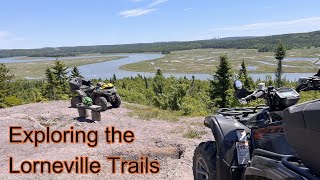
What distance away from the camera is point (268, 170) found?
9.30ft

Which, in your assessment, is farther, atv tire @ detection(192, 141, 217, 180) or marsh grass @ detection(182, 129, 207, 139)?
marsh grass @ detection(182, 129, 207, 139)

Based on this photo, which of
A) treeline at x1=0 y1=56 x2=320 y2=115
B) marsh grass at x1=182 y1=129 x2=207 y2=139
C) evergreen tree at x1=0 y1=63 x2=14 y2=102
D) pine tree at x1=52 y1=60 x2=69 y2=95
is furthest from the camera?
pine tree at x1=52 y1=60 x2=69 y2=95

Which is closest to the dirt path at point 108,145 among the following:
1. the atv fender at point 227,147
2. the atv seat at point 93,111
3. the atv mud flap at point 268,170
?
the atv seat at point 93,111

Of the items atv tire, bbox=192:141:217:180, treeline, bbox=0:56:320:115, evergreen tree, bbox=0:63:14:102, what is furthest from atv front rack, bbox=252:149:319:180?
evergreen tree, bbox=0:63:14:102

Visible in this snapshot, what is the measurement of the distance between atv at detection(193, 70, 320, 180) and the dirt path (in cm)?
256

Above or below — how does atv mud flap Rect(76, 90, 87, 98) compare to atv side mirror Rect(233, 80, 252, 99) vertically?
below

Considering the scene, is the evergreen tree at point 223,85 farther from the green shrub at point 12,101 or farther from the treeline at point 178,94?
the green shrub at point 12,101

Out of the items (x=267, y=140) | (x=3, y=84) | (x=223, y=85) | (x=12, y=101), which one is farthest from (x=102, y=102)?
(x=3, y=84)

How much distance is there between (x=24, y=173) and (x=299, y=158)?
682 centimetres

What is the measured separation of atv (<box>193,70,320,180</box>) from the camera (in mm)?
2436

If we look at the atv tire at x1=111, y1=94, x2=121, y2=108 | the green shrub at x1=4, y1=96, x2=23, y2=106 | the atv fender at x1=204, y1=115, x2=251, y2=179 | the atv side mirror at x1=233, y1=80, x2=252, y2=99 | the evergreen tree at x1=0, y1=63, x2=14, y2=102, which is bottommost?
the green shrub at x1=4, y1=96, x2=23, y2=106

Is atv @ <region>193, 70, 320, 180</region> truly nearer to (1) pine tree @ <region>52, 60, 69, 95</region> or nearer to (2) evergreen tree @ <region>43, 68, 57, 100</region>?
(2) evergreen tree @ <region>43, 68, 57, 100</region>

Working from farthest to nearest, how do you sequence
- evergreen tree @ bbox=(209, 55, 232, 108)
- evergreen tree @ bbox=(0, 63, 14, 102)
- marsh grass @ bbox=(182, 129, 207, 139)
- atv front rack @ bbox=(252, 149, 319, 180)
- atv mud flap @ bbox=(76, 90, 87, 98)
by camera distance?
evergreen tree @ bbox=(0, 63, 14, 102) → evergreen tree @ bbox=(209, 55, 232, 108) → atv mud flap @ bbox=(76, 90, 87, 98) → marsh grass @ bbox=(182, 129, 207, 139) → atv front rack @ bbox=(252, 149, 319, 180)

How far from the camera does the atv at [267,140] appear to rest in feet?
7.99
